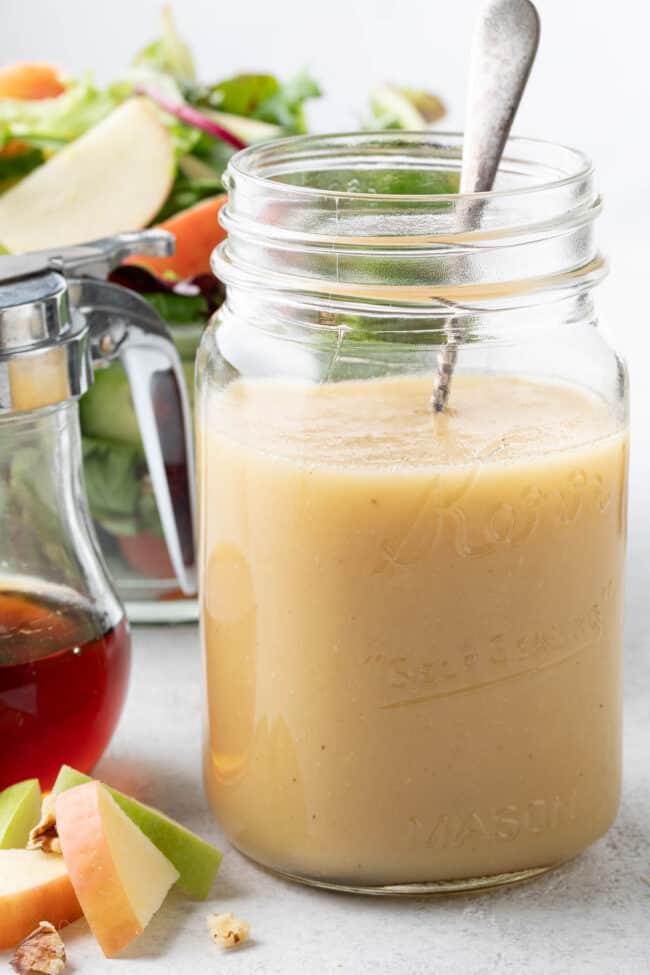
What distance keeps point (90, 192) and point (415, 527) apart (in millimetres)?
714

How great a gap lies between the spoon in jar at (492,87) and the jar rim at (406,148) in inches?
0.9

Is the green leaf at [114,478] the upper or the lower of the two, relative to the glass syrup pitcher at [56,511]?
lower

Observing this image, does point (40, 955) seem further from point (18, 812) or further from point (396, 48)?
point (396, 48)

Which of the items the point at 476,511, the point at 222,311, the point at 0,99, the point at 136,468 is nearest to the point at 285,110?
the point at 0,99

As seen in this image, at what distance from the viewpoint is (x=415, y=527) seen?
33.7 inches

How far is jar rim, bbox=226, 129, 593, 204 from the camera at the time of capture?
846 millimetres

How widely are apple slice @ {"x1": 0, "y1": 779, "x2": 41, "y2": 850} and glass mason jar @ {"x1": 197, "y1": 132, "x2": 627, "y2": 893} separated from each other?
127 mm

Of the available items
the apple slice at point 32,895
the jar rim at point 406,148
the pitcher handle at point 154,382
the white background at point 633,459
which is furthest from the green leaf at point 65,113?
the apple slice at point 32,895

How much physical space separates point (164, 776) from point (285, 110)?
808mm

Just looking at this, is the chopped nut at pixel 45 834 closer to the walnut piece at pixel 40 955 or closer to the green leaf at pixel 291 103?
the walnut piece at pixel 40 955

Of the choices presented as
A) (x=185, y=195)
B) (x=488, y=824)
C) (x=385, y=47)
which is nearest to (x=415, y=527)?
(x=488, y=824)

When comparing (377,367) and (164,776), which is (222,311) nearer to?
(377,367)

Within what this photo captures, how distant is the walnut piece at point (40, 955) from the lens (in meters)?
0.86

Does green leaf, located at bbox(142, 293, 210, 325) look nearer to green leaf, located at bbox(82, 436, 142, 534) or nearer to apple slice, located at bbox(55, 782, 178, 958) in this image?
green leaf, located at bbox(82, 436, 142, 534)
